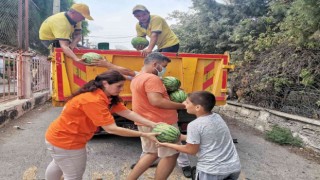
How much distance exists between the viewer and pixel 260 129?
24.3 feet

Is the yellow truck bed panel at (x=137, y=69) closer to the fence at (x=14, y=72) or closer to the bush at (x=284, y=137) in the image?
the bush at (x=284, y=137)

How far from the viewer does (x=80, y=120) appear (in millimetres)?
2715

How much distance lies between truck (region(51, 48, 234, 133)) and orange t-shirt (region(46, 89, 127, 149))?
2095 mm

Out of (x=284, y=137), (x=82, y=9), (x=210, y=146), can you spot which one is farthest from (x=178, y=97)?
(x=284, y=137)

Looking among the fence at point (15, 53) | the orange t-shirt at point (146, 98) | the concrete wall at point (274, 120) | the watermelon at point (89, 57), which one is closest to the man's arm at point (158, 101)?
the orange t-shirt at point (146, 98)

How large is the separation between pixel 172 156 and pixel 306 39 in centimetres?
441

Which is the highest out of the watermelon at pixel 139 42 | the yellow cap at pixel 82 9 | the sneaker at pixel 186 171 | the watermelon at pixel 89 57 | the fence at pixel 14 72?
the yellow cap at pixel 82 9

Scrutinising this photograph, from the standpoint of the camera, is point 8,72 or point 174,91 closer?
point 174,91

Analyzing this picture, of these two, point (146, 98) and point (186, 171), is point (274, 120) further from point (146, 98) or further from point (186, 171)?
point (146, 98)

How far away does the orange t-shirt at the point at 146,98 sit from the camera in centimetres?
338

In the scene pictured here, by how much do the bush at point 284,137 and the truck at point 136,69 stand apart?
1.87 meters

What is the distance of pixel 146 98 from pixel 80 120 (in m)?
0.99

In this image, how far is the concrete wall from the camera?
5758 millimetres

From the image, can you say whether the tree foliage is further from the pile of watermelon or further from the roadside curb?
the roadside curb
